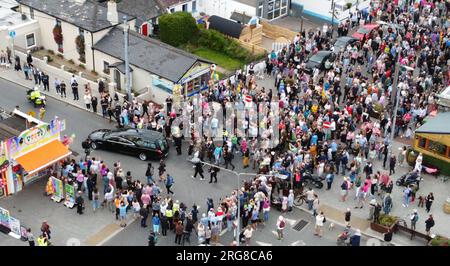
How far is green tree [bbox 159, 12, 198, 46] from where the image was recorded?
5350 cm

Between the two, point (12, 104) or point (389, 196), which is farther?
point (12, 104)

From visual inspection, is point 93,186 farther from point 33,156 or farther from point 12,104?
point 12,104

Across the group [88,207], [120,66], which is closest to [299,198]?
[88,207]

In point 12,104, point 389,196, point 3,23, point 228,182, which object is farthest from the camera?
point 3,23

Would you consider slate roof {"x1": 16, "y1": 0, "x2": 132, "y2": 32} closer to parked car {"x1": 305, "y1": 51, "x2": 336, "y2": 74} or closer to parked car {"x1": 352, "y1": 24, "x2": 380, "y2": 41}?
parked car {"x1": 305, "y1": 51, "x2": 336, "y2": 74}

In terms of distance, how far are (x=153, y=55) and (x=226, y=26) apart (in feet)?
32.8

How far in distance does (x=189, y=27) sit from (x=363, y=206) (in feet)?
74.7

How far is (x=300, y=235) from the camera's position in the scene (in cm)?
3503

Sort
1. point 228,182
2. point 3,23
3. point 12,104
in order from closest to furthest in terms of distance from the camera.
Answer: point 228,182, point 12,104, point 3,23

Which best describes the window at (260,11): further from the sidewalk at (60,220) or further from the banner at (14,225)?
the banner at (14,225)

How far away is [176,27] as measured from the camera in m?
53.7

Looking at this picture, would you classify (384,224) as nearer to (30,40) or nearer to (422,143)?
(422,143)

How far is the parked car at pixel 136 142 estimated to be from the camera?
129 feet

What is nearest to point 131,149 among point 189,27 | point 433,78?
point 189,27
